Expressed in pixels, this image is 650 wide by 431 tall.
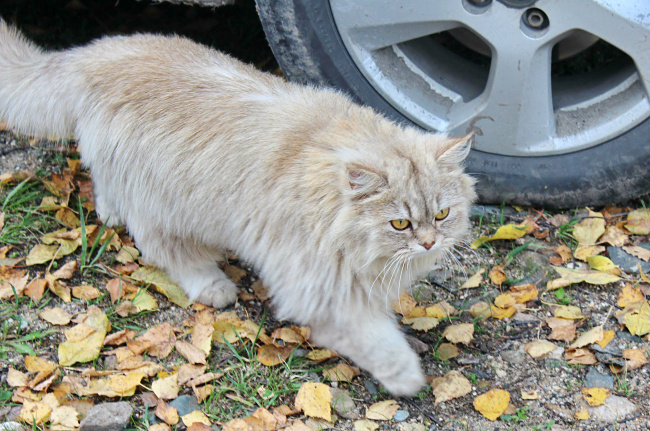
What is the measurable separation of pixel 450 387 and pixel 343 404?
1.43ft

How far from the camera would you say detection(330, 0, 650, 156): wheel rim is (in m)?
3.04

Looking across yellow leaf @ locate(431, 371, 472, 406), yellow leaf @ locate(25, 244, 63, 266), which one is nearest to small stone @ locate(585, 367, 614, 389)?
yellow leaf @ locate(431, 371, 472, 406)

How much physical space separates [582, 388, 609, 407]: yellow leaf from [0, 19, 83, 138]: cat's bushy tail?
7.90 ft

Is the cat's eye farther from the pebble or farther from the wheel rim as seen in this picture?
the pebble

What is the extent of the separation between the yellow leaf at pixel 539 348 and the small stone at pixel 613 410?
309 millimetres

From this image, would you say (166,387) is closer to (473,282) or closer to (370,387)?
(370,387)

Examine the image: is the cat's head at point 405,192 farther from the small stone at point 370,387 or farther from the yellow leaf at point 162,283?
the yellow leaf at point 162,283

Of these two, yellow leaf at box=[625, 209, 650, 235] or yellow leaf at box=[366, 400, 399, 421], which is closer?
yellow leaf at box=[366, 400, 399, 421]

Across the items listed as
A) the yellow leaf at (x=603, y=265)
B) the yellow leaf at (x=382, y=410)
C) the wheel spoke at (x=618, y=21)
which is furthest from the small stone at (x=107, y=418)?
the wheel spoke at (x=618, y=21)

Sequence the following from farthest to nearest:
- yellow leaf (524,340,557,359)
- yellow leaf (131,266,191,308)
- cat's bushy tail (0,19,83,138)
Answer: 1. yellow leaf (131,266,191,308)
2. cat's bushy tail (0,19,83,138)
3. yellow leaf (524,340,557,359)

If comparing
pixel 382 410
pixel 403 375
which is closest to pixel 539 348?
pixel 403 375

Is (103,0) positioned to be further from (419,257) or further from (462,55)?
(419,257)

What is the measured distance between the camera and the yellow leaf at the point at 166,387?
2.59 metres

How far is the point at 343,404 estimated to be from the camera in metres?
2.60
